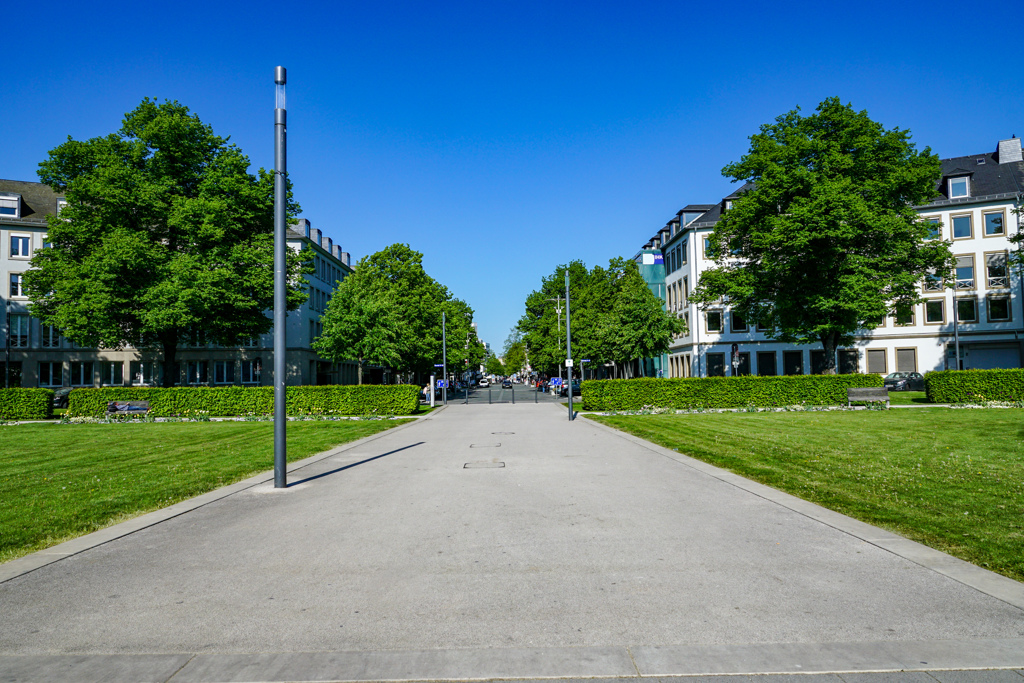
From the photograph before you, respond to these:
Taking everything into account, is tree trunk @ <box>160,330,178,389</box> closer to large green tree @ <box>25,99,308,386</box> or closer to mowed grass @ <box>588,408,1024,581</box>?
large green tree @ <box>25,99,308,386</box>

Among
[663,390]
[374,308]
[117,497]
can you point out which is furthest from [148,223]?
[117,497]

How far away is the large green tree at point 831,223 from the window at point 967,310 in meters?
23.3

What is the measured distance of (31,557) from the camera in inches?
240

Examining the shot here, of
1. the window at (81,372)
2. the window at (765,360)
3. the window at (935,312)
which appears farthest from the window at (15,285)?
the window at (935,312)

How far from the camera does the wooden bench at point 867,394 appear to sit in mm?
30156

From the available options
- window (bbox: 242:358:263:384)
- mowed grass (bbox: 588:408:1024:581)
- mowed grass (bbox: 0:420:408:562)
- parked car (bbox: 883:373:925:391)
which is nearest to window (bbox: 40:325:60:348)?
window (bbox: 242:358:263:384)

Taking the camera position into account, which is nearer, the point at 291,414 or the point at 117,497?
the point at 117,497

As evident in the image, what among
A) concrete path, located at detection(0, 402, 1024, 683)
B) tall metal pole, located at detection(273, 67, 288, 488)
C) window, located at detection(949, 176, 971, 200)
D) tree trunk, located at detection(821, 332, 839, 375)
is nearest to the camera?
concrete path, located at detection(0, 402, 1024, 683)

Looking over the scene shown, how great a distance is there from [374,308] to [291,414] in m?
12.2

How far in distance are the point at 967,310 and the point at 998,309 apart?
2.16m

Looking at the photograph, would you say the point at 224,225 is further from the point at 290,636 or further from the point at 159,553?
the point at 290,636

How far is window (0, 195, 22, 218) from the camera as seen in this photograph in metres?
57.4

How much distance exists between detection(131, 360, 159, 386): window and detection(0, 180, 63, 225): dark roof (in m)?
14.9

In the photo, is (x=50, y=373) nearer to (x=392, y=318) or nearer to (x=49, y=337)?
(x=49, y=337)
